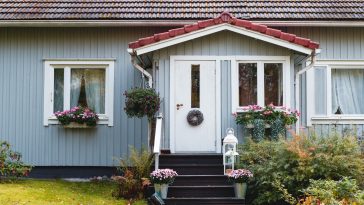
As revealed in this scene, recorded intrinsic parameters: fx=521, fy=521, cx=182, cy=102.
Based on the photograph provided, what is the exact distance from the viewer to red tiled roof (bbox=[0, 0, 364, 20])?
13.3 metres

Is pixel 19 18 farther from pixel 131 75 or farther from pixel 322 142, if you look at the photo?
pixel 322 142

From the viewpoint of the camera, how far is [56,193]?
437 inches

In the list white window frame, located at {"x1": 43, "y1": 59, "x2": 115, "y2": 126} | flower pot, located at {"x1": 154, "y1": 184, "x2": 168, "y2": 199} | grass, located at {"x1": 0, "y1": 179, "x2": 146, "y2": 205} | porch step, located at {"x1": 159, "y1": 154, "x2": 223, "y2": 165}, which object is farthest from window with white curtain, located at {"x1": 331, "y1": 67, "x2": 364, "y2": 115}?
grass, located at {"x1": 0, "y1": 179, "x2": 146, "y2": 205}

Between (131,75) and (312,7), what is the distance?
5.14 metres

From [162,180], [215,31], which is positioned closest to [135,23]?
[215,31]

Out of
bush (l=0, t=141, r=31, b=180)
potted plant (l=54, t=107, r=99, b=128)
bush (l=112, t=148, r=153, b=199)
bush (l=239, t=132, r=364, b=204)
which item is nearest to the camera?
bush (l=239, t=132, r=364, b=204)

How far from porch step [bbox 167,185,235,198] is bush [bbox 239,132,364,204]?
55 centimetres

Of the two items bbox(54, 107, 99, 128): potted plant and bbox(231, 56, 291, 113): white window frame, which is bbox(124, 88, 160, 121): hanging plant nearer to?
bbox(54, 107, 99, 128): potted plant

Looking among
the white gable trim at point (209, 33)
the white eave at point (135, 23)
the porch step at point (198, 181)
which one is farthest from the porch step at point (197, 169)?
the white eave at point (135, 23)

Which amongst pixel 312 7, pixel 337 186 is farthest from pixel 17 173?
pixel 312 7

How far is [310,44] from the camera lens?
38.2 ft

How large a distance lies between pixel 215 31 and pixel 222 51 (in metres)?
0.65

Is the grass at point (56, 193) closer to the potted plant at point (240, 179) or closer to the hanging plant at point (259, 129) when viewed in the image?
the potted plant at point (240, 179)

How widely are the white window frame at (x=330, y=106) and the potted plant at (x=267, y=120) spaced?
5.88 ft
